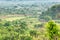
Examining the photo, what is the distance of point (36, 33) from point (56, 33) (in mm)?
18370

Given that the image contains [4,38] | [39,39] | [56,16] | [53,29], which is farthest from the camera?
[56,16]

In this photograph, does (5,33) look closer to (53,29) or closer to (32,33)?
(32,33)

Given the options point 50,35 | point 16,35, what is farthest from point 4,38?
point 50,35

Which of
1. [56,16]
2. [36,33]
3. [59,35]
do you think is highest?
[59,35]

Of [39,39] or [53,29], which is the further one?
[39,39]

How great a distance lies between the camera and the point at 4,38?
43.3 meters

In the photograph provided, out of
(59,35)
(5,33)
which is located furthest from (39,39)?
(59,35)

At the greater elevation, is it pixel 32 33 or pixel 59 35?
pixel 59 35

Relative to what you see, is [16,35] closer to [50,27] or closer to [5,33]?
[5,33]

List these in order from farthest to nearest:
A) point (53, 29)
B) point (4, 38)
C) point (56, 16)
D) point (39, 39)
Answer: point (56, 16) < point (39, 39) < point (4, 38) < point (53, 29)

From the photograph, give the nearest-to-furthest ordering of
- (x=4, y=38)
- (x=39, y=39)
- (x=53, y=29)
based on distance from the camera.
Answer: (x=53, y=29) → (x=4, y=38) → (x=39, y=39)

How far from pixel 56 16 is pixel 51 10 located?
485 cm

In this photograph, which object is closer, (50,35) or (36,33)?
(50,35)

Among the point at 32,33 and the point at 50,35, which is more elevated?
the point at 50,35
